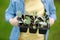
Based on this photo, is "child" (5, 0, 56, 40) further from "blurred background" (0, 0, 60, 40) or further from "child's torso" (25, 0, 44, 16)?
"blurred background" (0, 0, 60, 40)

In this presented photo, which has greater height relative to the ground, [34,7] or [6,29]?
[34,7]

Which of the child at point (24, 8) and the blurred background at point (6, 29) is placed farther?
the blurred background at point (6, 29)

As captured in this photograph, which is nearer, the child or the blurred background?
the child

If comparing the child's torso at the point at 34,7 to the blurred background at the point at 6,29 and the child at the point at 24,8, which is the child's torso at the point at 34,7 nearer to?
the child at the point at 24,8

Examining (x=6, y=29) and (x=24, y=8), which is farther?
(x=6, y=29)

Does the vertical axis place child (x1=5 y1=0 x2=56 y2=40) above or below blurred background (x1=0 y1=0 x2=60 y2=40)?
above

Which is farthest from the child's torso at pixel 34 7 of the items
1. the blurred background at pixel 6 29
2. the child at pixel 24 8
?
the blurred background at pixel 6 29

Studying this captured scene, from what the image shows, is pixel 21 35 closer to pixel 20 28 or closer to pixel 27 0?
pixel 20 28

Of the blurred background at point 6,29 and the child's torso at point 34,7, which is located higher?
the child's torso at point 34,7

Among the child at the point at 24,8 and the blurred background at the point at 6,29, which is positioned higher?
the child at the point at 24,8

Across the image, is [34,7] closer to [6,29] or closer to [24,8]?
[24,8]

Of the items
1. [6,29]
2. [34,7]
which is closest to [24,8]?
[34,7]

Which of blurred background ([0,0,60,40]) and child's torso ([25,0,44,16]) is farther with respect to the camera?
blurred background ([0,0,60,40])

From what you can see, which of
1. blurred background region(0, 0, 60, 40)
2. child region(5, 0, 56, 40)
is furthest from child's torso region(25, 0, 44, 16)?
blurred background region(0, 0, 60, 40)
